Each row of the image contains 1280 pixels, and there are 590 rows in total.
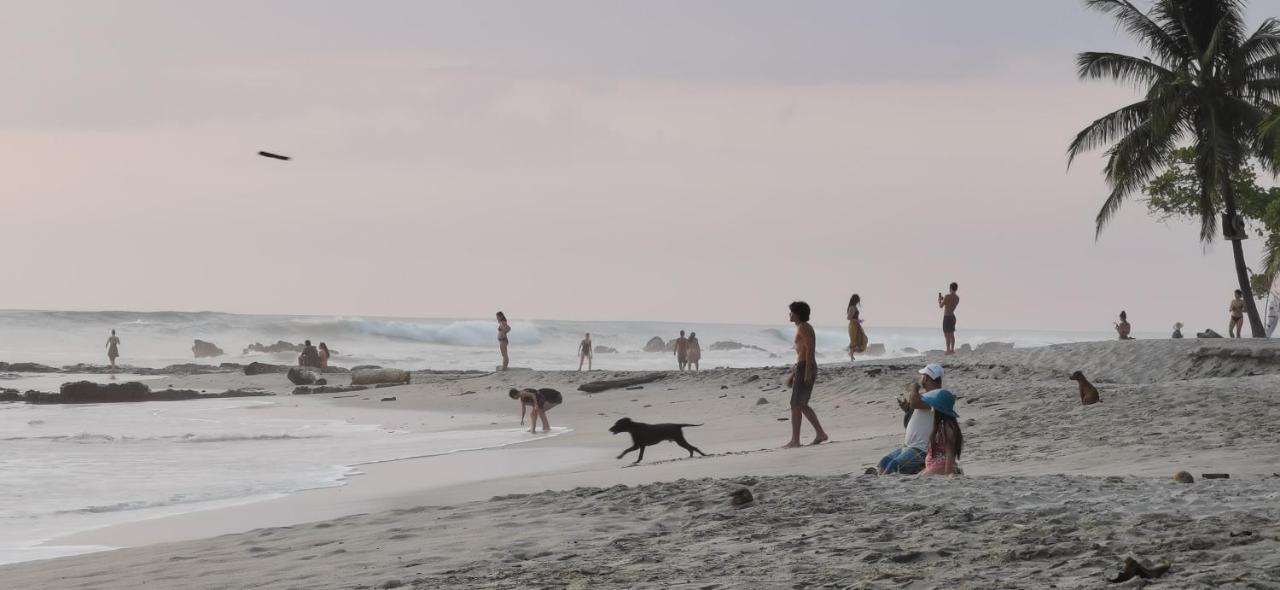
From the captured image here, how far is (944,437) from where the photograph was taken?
921cm

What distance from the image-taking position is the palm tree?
2806 centimetres

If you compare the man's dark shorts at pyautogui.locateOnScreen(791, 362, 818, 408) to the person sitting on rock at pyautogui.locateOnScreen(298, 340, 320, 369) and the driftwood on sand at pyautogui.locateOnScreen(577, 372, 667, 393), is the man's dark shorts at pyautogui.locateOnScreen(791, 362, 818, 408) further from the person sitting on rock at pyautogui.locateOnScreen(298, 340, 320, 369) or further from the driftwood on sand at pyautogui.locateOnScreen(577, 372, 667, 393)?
the person sitting on rock at pyautogui.locateOnScreen(298, 340, 320, 369)

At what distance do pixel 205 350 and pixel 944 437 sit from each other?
212 feet


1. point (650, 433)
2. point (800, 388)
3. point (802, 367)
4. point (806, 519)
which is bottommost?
point (806, 519)

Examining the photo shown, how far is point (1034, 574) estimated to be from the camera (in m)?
5.65

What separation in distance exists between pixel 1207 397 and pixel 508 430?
35.9 ft

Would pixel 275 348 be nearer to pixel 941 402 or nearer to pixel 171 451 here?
pixel 171 451

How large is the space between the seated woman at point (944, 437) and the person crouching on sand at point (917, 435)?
0.30 meters

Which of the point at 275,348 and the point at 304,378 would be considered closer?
the point at 304,378

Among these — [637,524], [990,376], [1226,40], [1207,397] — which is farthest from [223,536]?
[1226,40]

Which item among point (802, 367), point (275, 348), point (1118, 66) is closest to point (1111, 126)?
point (1118, 66)

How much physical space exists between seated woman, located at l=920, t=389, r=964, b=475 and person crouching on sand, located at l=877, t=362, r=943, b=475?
299mm

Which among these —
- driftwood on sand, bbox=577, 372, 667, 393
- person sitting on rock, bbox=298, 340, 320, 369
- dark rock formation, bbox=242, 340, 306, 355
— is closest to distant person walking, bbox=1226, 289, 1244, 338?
driftwood on sand, bbox=577, 372, 667, 393

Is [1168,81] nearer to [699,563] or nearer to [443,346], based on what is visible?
[699,563]
